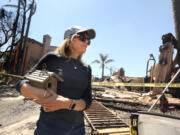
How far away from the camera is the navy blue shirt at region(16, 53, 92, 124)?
1.34 metres

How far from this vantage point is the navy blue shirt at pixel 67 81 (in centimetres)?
134

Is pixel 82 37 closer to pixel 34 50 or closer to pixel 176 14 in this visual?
pixel 176 14

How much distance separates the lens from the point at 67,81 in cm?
137

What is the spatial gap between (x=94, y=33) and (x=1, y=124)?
423 cm

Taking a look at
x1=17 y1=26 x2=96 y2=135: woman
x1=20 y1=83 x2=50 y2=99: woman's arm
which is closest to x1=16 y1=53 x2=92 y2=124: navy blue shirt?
x1=17 y1=26 x2=96 y2=135: woman

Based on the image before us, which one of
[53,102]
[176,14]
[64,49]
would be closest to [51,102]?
[53,102]

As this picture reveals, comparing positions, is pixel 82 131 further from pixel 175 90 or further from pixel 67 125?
pixel 175 90

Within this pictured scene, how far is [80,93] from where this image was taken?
147 cm

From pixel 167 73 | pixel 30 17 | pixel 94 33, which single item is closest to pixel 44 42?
pixel 30 17

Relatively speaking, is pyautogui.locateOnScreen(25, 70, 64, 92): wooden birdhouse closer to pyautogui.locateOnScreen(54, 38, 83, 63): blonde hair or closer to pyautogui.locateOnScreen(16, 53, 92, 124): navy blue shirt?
pyautogui.locateOnScreen(16, 53, 92, 124): navy blue shirt

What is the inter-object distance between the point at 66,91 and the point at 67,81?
100mm

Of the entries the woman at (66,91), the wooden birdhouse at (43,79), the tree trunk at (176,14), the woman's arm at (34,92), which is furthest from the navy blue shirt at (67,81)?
the tree trunk at (176,14)

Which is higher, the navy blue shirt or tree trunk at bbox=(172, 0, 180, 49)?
tree trunk at bbox=(172, 0, 180, 49)

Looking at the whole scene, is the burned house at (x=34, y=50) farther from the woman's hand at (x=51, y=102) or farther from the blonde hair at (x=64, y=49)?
the woman's hand at (x=51, y=102)
